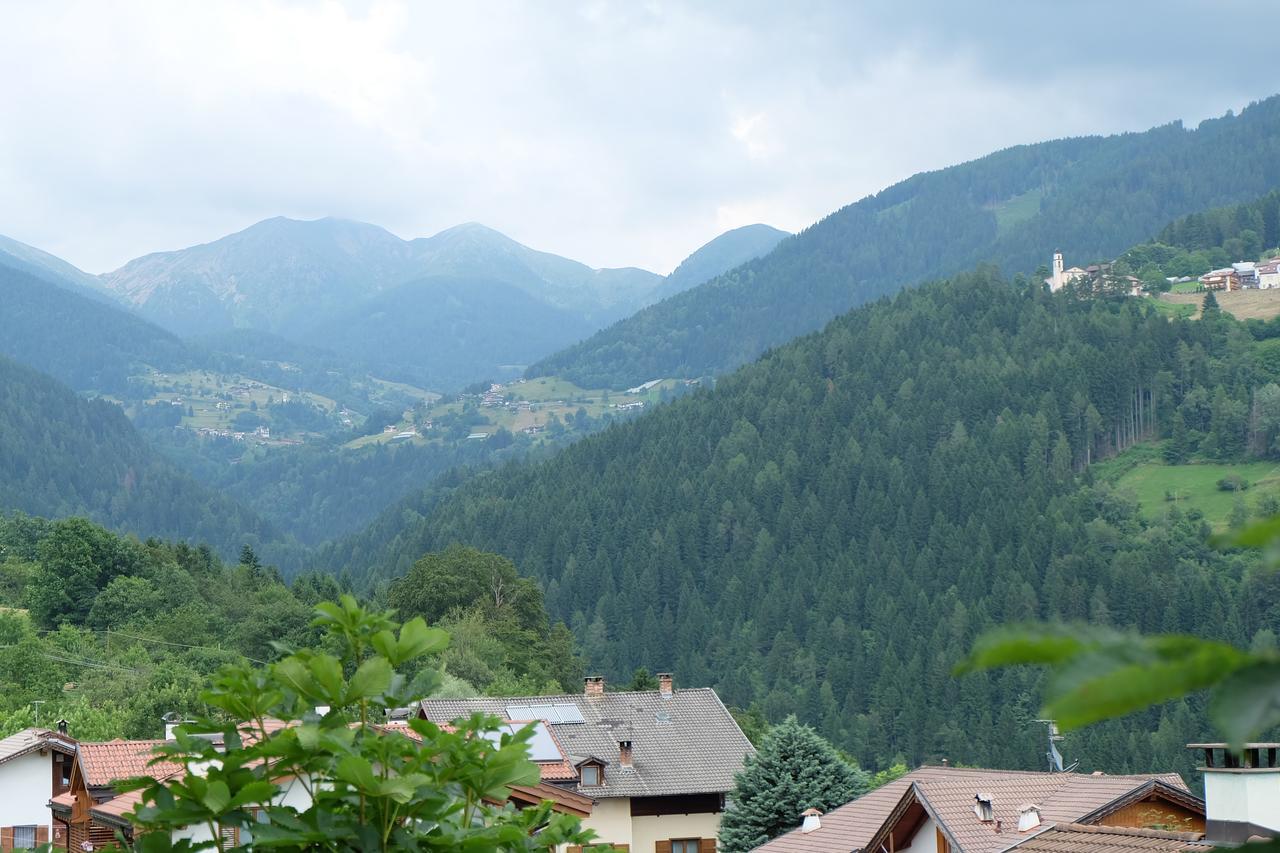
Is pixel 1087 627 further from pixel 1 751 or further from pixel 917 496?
pixel 917 496

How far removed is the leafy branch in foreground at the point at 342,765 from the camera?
5.04 meters

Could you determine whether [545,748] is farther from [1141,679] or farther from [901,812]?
[1141,679]

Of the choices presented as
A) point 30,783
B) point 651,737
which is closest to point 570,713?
point 651,737

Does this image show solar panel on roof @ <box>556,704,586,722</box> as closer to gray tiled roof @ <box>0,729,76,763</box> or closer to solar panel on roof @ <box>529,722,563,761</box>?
solar panel on roof @ <box>529,722,563,761</box>

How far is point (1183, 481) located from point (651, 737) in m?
143

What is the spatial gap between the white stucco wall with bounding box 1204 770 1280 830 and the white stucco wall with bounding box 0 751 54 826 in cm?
3039

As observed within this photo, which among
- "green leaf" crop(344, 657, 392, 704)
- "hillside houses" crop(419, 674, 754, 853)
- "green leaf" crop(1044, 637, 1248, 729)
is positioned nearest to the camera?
"green leaf" crop(1044, 637, 1248, 729)

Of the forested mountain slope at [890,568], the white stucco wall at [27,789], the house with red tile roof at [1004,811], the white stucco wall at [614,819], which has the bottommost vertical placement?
the forested mountain slope at [890,568]

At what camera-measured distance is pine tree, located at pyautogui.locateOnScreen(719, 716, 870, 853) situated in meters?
43.3

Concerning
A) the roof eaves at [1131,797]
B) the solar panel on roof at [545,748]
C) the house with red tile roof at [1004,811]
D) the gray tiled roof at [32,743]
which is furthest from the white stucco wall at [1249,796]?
the gray tiled roof at [32,743]

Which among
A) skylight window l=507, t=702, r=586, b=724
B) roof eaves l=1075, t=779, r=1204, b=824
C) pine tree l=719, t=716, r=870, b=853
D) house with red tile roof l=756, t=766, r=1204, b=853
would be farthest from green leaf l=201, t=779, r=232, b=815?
skylight window l=507, t=702, r=586, b=724

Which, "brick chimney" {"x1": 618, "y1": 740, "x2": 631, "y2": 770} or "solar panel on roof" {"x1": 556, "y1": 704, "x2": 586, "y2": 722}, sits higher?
"solar panel on roof" {"x1": 556, "y1": 704, "x2": 586, "y2": 722}

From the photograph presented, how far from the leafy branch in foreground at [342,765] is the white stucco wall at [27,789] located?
37686 mm

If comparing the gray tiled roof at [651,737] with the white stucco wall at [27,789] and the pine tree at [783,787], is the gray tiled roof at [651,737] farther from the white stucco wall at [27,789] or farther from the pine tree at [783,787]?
the white stucco wall at [27,789]
